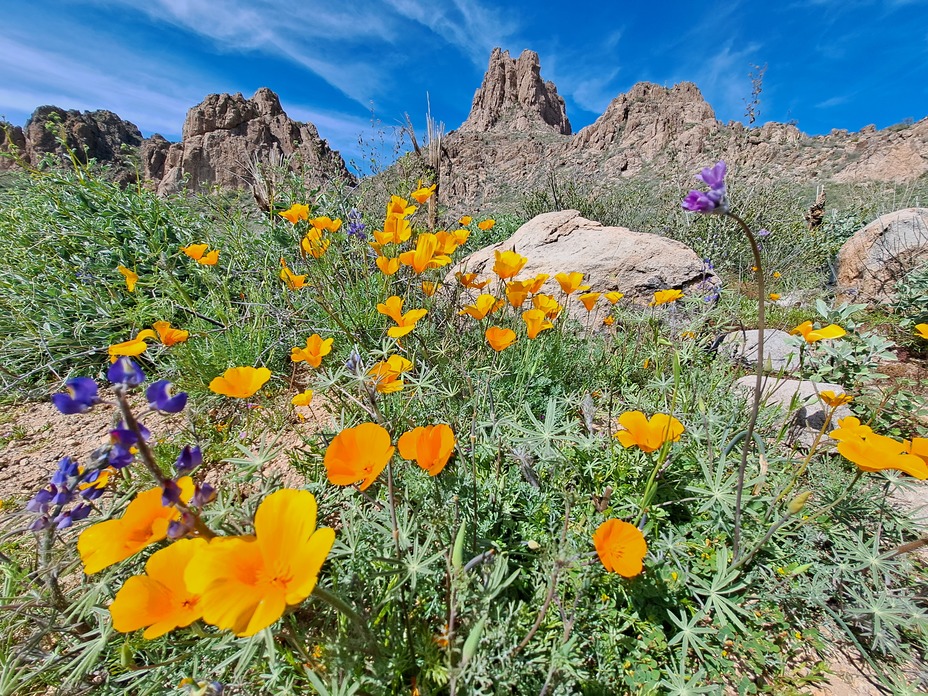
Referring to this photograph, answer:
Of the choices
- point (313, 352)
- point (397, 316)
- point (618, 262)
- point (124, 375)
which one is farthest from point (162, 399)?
point (618, 262)

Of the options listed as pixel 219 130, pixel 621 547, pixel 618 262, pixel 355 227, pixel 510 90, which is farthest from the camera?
pixel 510 90

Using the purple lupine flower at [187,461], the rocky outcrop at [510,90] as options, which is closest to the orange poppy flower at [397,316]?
the purple lupine flower at [187,461]

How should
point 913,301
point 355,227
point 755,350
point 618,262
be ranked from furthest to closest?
1. point 618,262
2. point 913,301
3. point 355,227
4. point 755,350

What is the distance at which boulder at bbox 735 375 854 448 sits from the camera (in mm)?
2008

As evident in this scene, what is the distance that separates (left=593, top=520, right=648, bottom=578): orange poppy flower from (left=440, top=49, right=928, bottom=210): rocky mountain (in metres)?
4.55

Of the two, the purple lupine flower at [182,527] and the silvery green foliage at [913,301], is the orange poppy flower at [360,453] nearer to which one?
the purple lupine flower at [182,527]

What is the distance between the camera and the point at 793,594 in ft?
4.44

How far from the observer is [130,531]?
3.01ft

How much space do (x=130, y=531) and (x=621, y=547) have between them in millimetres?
1320

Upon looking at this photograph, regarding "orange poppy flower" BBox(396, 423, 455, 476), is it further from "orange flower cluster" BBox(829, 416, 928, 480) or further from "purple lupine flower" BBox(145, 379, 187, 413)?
"orange flower cluster" BBox(829, 416, 928, 480)

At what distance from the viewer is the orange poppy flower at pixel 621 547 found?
1.14 m

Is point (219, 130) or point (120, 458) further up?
point (219, 130)

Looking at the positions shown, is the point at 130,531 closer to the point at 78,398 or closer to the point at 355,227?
the point at 78,398

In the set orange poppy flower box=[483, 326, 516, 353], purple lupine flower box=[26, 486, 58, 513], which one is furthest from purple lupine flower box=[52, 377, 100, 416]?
orange poppy flower box=[483, 326, 516, 353]
